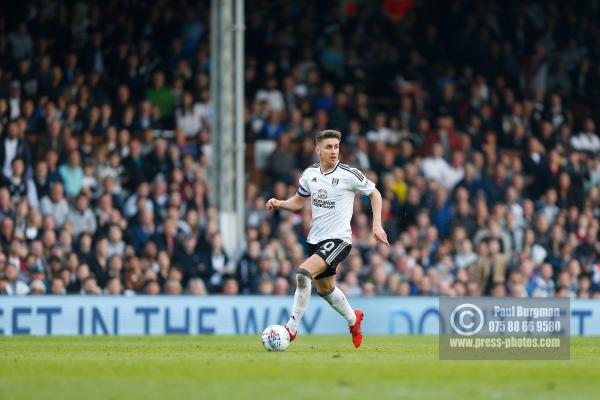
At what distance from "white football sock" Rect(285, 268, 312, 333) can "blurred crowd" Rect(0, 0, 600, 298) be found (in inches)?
307

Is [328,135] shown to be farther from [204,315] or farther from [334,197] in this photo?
[204,315]

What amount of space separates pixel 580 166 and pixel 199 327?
9.30 meters

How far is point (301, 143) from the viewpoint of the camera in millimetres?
25406

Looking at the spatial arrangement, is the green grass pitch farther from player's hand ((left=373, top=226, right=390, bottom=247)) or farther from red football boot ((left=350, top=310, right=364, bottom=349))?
player's hand ((left=373, top=226, right=390, bottom=247))

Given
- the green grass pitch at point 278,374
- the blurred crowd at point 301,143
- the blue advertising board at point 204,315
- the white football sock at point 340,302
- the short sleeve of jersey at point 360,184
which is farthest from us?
the blurred crowd at point 301,143

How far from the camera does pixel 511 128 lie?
28109mm

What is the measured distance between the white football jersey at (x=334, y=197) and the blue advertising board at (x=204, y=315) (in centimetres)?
710

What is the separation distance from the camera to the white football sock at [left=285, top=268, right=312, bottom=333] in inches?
568

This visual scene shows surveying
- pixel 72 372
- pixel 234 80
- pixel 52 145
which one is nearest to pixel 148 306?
pixel 52 145

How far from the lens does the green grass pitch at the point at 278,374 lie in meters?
10.5

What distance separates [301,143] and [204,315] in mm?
4814

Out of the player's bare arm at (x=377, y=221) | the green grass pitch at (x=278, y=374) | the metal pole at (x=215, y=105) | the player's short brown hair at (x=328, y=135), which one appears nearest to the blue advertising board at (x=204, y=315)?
the metal pole at (x=215, y=105)

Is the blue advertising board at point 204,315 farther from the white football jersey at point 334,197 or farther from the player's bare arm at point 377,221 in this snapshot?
the player's bare arm at point 377,221

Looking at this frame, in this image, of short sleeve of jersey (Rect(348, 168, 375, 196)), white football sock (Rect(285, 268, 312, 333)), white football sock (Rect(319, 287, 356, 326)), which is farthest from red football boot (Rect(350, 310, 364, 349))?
short sleeve of jersey (Rect(348, 168, 375, 196))
